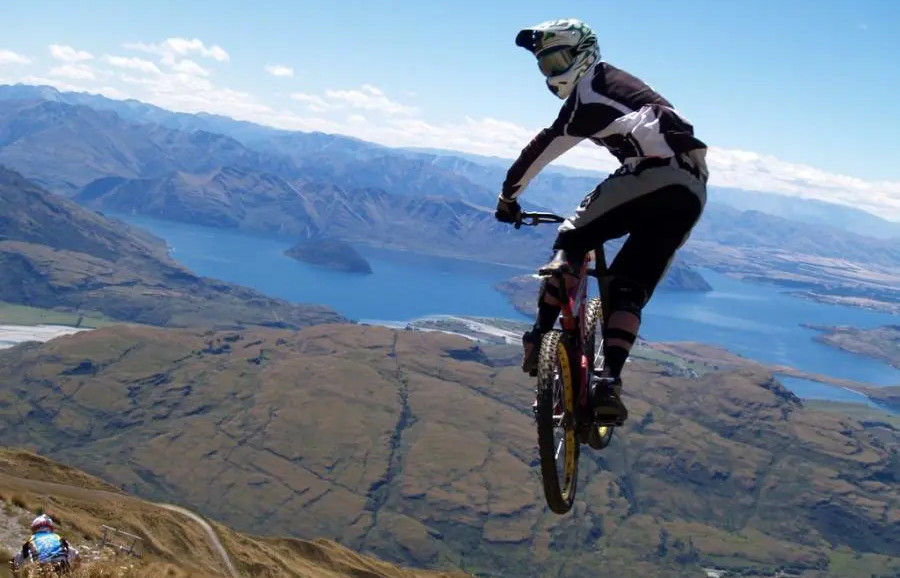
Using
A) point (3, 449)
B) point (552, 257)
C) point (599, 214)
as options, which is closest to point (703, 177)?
point (599, 214)

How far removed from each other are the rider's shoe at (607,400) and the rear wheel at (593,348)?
11.0 inches

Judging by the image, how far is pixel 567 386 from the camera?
658 cm

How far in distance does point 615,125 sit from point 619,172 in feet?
1.36

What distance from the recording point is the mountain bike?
622cm

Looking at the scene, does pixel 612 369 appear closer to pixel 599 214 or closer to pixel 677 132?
pixel 599 214

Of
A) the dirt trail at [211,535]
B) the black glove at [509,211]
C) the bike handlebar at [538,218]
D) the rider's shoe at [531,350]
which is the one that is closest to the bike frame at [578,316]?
the rider's shoe at [531,350]

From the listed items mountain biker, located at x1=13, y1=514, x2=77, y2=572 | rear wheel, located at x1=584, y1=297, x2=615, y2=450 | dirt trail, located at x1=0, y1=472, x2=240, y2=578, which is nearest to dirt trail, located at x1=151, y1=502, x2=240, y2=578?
dirt trail, located at x1=0, y1=472, x2=240, y2=578

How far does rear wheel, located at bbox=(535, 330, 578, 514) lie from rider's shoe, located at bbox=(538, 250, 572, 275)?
56 centimetres

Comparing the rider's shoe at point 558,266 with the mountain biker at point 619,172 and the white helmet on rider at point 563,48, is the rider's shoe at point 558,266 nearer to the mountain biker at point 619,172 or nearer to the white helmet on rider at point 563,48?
the mountain biker at point 619,172

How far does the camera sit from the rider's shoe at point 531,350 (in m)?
7.07

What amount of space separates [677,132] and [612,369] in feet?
6.95

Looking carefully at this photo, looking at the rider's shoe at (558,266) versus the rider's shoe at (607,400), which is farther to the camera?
the rider's shoe at (558,266)

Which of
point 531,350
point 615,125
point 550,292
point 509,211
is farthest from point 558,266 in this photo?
point 615,125

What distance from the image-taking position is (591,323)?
25.6 ft
